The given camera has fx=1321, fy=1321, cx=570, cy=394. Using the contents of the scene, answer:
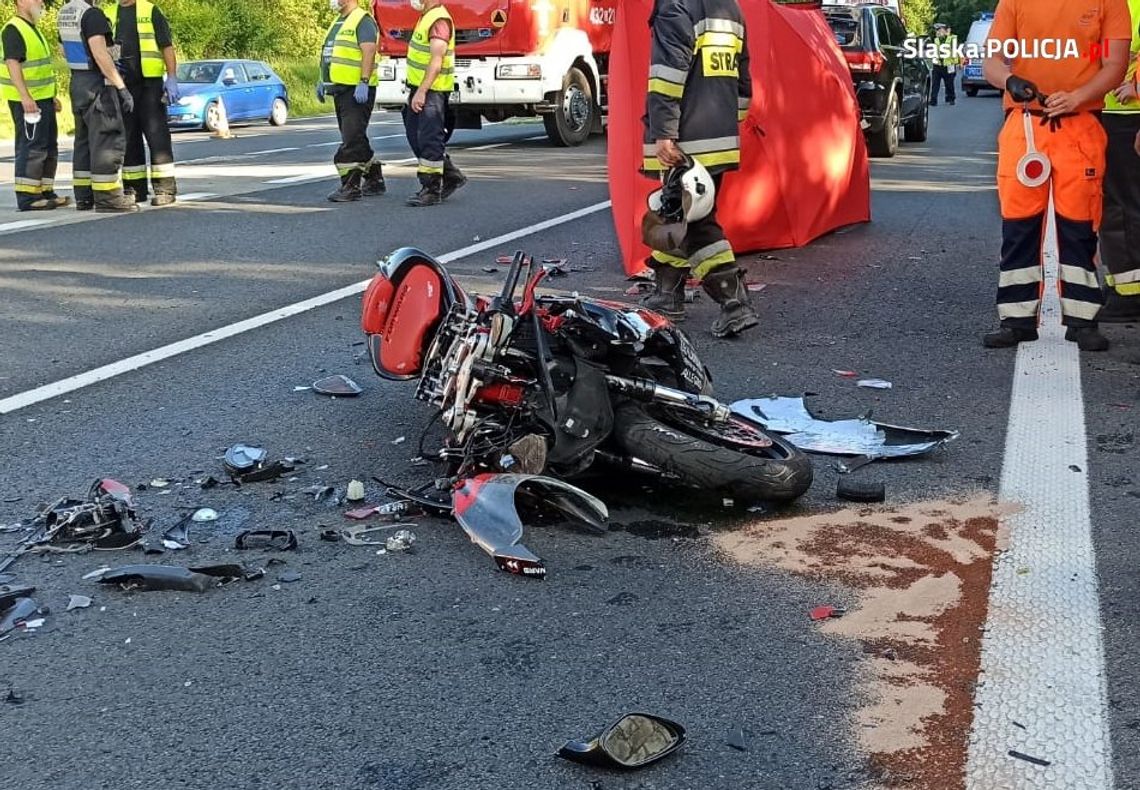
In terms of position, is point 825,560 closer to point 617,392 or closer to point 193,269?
point 617,392

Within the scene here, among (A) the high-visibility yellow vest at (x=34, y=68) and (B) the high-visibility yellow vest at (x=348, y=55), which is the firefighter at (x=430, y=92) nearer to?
(B) the high-visibility yellow vest at (x=348, y=55)

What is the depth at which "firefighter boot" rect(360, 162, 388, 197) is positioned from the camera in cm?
1246

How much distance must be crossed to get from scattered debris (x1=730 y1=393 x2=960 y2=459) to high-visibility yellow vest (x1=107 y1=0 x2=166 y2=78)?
834cm

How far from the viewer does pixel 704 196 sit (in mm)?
6418

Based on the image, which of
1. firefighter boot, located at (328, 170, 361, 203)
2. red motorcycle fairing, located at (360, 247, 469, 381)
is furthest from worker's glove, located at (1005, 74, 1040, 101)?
firefighter boot, located at (328, 170, 361, 203)

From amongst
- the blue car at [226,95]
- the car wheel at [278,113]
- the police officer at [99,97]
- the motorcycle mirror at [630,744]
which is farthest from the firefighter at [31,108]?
the car wheel at [278,113]

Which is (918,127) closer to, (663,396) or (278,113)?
(278,113)

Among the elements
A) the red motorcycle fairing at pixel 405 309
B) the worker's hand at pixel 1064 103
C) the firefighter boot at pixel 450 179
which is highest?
the worker's hand at pixel 1064 103

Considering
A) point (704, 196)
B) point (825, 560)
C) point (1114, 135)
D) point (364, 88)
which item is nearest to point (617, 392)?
point (825, 560)

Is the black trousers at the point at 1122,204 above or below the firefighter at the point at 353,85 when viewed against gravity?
below

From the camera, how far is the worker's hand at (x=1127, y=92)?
6.06 m

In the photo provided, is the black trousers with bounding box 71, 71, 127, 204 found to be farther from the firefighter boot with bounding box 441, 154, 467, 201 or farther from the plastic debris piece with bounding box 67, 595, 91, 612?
the plastic debris piece with bounding box 67, 595, 91, 612

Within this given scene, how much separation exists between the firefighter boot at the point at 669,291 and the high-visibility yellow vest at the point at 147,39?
673 cm

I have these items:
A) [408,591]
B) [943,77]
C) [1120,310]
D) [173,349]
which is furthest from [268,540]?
[943,77]
